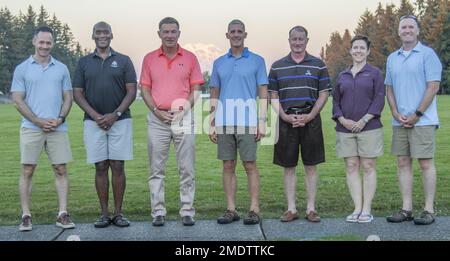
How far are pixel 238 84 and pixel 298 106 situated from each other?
2.41ft

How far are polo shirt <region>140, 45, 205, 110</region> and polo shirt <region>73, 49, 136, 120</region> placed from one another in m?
0.21

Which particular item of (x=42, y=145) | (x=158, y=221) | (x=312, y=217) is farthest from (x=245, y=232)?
(x=42, y=145)

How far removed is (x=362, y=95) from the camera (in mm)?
7094

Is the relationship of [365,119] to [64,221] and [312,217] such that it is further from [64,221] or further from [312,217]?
[64,221]

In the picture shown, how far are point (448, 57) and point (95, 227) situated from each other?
256ft

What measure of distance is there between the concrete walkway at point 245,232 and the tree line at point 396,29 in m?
59.3

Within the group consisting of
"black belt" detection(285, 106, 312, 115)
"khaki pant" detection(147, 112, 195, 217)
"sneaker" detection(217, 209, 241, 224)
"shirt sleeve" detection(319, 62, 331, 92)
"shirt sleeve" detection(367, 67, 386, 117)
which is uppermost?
"shirt sleeve" detection(319, 62, 331, 92)

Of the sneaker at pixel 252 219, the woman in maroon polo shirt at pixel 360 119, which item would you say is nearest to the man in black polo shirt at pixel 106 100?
the sneaker at pixel 252 219

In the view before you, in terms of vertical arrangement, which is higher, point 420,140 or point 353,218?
point 420,140

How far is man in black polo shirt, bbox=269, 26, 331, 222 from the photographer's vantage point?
7184 mm

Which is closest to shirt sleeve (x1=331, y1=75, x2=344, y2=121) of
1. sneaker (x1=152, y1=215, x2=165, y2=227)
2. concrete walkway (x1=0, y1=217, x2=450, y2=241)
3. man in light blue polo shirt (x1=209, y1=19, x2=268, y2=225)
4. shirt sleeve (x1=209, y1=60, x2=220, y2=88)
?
man in light blue polo shirt (x1=209, y1=19, x2=268, y2=225)

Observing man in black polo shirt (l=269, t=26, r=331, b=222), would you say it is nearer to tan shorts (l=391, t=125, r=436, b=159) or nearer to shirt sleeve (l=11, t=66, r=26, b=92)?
tan shorts (l=391, t=125, r=436, b=159)
